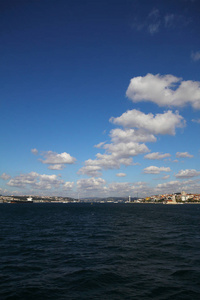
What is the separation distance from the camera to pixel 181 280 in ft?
69.6

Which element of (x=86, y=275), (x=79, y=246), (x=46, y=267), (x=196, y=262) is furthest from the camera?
(x=79, y=246)

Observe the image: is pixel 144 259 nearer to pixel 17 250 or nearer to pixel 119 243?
pixel 119 243

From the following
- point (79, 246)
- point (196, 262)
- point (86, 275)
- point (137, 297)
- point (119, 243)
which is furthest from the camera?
point (119, 243)

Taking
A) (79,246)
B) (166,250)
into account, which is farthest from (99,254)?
(166,250)

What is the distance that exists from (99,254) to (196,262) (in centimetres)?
1352

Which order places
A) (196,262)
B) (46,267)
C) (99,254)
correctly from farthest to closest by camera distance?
1. (99,254)
2. (196,262)
3. (46,267)

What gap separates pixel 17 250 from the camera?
33.2 m

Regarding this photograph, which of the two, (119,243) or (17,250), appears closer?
(17,250)

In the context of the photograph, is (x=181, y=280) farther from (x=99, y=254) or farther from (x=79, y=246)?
(x=79, y=246)

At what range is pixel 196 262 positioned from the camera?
2747cm

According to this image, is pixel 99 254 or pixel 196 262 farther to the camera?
pixel 99 254

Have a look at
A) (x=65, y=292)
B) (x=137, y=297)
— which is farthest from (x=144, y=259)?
(x=65, y=292)

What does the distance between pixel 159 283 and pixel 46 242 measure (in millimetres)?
25312

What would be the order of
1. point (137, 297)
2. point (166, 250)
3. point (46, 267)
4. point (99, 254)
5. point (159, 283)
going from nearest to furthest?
point (137, 297)
point (159, 283)
point (46, 267)
point (99, 254)
point (166, 250)
